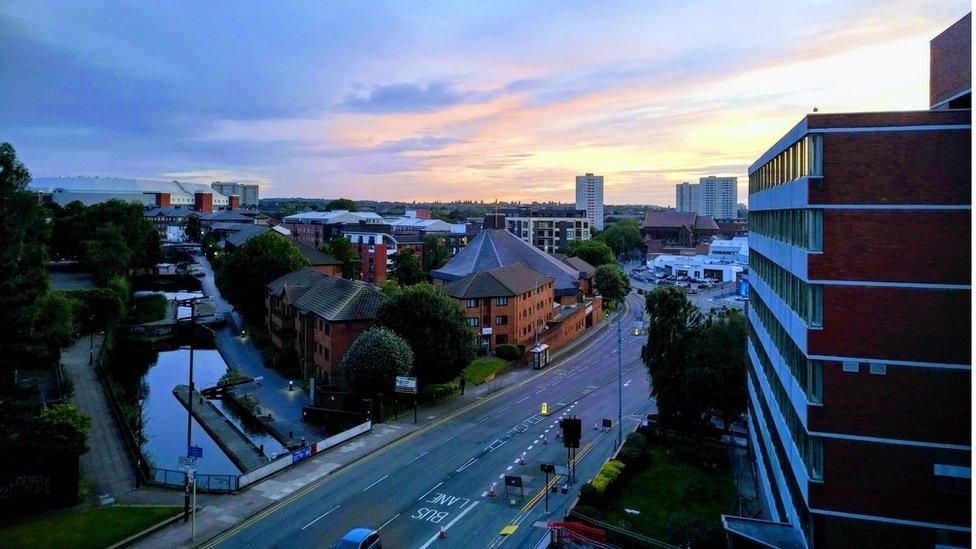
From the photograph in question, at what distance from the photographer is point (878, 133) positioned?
65.0 ft

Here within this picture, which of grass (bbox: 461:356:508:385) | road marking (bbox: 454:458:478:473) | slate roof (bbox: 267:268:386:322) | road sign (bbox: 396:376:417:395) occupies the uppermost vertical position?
slate roof (bbox: 267:268:386:322)

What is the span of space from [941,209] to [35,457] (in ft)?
122

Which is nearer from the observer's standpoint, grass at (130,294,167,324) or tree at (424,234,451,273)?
grass at (130,294,167,324)

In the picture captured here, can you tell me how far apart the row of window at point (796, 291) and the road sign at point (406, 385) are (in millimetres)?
24133

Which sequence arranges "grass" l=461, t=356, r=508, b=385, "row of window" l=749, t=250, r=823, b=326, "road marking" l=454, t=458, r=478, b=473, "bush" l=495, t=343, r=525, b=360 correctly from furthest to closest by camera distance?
"bush" l=495, t=343, r=525, b=360, "grass" l=461, t=356, r=508, b=385, "road marking" l=454, t=458, r=478, b=473, "row of window" l=749, t=250, r=823, b=326

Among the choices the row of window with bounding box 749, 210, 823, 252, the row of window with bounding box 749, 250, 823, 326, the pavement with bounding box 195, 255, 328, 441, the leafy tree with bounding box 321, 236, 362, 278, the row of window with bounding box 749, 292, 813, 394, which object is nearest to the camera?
the row of window with bounding box 749, 210, 823, 252

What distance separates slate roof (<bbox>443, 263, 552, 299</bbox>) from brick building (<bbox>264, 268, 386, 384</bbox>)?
10.7 m

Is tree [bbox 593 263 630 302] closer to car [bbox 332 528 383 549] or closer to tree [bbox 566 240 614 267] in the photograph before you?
tree [bbox 566 240 614 267]

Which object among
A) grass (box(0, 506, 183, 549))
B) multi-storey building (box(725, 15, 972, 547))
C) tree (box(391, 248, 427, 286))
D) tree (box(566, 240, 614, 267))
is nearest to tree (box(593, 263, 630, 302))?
tree (box(566, 240, 614, 267))

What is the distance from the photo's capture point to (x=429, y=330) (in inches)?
1949

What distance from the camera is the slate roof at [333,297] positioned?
56156 millimetres

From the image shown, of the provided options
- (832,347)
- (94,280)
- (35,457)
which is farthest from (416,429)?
(94,280)

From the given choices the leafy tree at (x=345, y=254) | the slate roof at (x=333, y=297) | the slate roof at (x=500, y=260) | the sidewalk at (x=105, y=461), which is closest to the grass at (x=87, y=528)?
the sidewalk at (x=105, y=461)

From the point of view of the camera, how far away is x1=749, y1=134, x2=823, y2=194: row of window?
20.8m
